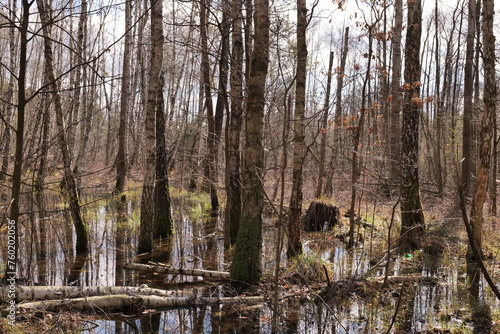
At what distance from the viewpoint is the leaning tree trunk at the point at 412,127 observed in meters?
8.59

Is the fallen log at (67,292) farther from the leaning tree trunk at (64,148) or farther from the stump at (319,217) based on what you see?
the stump at (319,217)

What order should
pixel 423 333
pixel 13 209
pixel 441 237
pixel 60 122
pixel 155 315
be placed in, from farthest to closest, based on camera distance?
pixel 441 237 → pixel 60 122 → pixel 155 315 → pixel 423 333 → pixel 13 209

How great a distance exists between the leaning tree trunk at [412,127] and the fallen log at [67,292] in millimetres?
5439

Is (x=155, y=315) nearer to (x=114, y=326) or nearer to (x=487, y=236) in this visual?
(x=114, y=326)

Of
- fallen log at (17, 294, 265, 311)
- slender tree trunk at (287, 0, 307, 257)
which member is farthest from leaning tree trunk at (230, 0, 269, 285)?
slender tree trunk at (287, 0, 307, 257)

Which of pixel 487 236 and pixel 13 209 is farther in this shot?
pixel 487 236

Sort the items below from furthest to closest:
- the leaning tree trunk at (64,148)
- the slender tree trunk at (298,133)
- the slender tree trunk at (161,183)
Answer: the slender tree trunk at (161,183), the slender tree trunk at (298,133), the leaning tree trunk at (64,148)

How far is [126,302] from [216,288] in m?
1.18

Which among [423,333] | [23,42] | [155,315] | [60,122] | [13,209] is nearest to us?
[23,42]

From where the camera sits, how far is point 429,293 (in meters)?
5.95

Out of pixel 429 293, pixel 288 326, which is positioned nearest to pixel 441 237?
pixel 429 293

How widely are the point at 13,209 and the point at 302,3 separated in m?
6.10

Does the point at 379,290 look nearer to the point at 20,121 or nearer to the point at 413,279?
the point at 413,279

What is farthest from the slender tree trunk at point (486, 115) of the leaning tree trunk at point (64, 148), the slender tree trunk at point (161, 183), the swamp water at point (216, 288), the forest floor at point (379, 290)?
the leaning tree trunk at point (64, 148)
